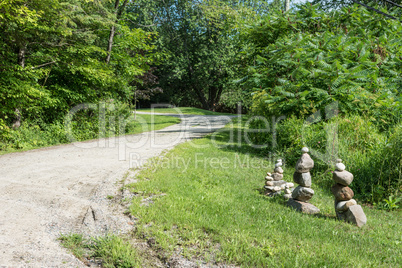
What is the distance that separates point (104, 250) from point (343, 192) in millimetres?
3479

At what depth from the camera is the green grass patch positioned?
116 inches

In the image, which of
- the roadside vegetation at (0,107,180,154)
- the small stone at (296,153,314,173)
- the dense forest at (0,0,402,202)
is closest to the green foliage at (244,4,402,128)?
the dense forest at (0,0,402,202)

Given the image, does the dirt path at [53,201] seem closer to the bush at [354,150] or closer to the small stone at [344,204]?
the small stone at [344,204]

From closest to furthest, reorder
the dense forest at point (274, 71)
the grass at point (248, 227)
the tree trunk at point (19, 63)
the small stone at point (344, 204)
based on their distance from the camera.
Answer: the grass at point (248, 227) → the small stone at point (344, 204) → the dense forest at point (274, 71) → the tree trunk at point (19, 63)

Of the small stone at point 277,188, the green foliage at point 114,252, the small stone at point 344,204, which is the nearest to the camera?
the green foliage at point 114,252

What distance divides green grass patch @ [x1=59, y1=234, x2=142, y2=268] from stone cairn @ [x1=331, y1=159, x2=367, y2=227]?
3.09 meters

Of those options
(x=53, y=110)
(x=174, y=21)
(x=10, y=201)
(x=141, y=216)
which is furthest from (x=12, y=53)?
(x=174, y=21)

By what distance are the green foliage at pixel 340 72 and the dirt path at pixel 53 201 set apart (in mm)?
5071

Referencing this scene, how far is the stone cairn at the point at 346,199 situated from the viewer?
155 inches

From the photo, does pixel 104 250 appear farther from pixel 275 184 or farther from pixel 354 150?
pixel 354 150

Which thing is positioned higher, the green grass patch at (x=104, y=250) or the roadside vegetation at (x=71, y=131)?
the roadside vegetation at (x=71, y=131)

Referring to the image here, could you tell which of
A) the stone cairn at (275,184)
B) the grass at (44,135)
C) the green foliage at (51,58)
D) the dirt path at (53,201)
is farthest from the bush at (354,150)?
the green foliage at (51,58)

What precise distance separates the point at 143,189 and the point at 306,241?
303 cm

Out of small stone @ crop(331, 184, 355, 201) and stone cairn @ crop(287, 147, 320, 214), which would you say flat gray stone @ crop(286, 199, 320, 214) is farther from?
small stone @ crop(331, 184, 355, 201)
